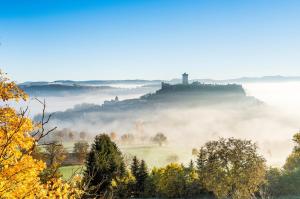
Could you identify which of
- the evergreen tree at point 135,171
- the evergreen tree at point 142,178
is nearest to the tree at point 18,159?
the evergreen tree at point 135,171

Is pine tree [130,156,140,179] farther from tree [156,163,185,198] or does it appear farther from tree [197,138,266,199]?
tree [197,138,266,199]

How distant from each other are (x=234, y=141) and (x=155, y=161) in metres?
124

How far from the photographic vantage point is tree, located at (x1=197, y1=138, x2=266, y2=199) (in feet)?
176

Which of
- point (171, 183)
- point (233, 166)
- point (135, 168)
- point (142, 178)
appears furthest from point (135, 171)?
point (233, 166)

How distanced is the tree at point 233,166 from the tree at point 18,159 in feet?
144

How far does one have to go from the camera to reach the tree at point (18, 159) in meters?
10.6

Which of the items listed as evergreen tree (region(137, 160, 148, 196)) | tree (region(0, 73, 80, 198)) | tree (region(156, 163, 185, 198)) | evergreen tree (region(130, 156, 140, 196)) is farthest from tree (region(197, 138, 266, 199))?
tree (region(0, 73, 80, 198))

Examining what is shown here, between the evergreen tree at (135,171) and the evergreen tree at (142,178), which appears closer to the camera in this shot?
the evergreen tree at (135,171)

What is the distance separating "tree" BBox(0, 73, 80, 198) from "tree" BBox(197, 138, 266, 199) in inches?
1731

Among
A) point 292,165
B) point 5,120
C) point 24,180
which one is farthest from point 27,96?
point 292,165

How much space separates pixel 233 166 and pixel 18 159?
4607cm

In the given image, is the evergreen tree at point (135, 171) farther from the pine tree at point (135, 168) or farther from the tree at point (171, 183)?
the tree at point (171, 183)

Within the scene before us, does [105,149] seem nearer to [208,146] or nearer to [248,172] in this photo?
[208,146]

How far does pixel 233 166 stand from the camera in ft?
178
